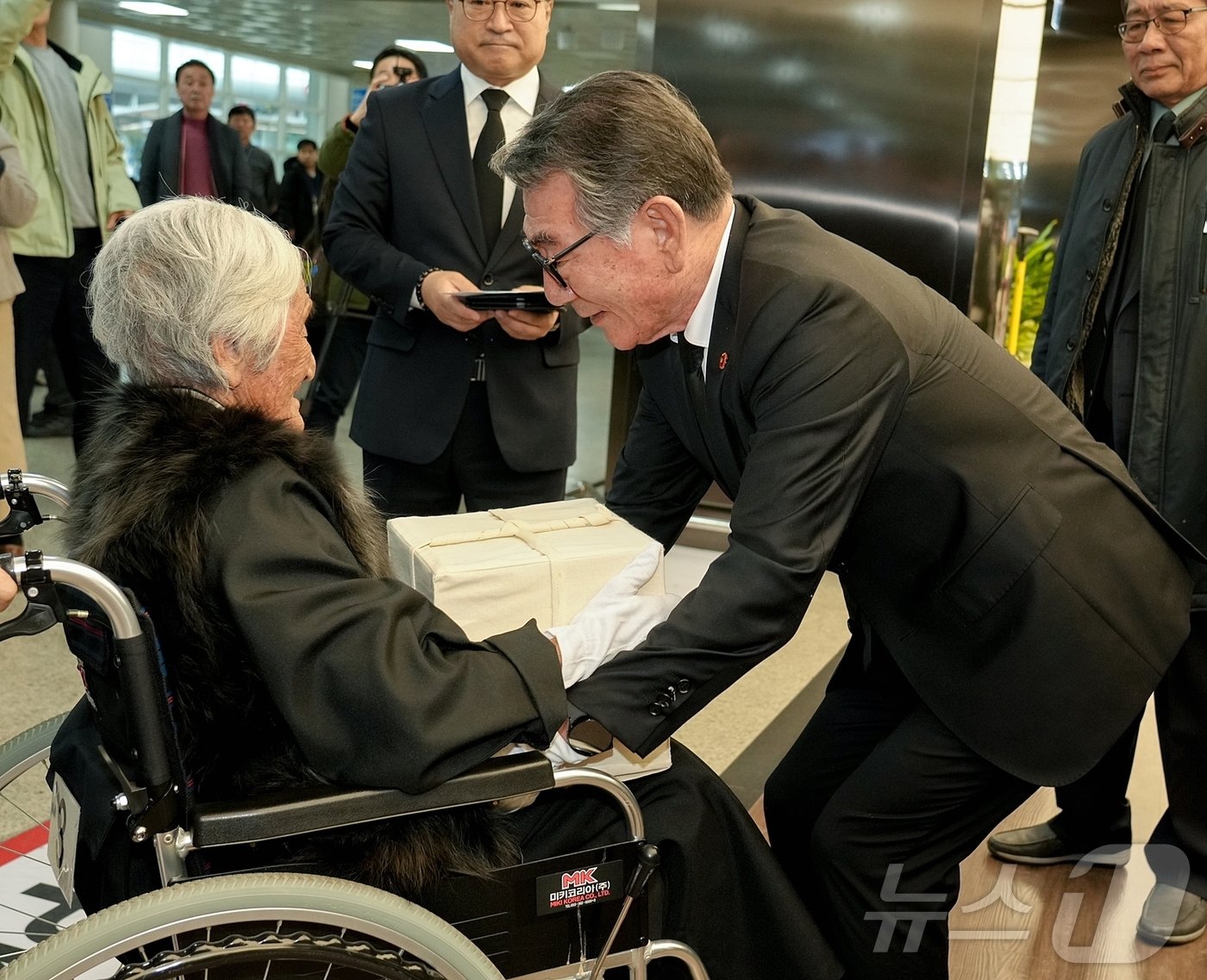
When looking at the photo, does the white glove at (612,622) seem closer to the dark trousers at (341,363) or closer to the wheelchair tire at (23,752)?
the wheelchair tire at (23,752)

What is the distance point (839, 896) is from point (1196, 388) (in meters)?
1.32

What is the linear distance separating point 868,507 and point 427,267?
56.5 inches

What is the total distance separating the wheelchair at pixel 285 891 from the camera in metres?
1.12

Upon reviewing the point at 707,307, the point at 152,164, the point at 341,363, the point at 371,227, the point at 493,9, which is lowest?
the point at 341,363

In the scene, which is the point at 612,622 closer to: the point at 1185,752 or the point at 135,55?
the point at 1185,752

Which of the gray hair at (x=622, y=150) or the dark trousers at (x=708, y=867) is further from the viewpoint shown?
the dark trousers at (x=708, y=867)

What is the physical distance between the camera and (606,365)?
33.9 feet

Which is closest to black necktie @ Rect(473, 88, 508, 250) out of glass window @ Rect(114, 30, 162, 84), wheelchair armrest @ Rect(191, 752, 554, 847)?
wheelchair armrest @ Rect(191, 752, 554, 847)

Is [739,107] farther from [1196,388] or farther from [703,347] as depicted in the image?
[703,347]

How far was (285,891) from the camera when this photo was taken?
1139 millimetres

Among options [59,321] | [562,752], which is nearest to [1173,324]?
[562,752]

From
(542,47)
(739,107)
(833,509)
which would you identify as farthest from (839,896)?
(739,107)

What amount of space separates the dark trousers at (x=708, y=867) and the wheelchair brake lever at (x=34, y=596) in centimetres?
62

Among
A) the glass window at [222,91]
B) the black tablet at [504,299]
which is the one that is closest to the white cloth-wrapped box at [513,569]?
the black tablet at [504,299]
